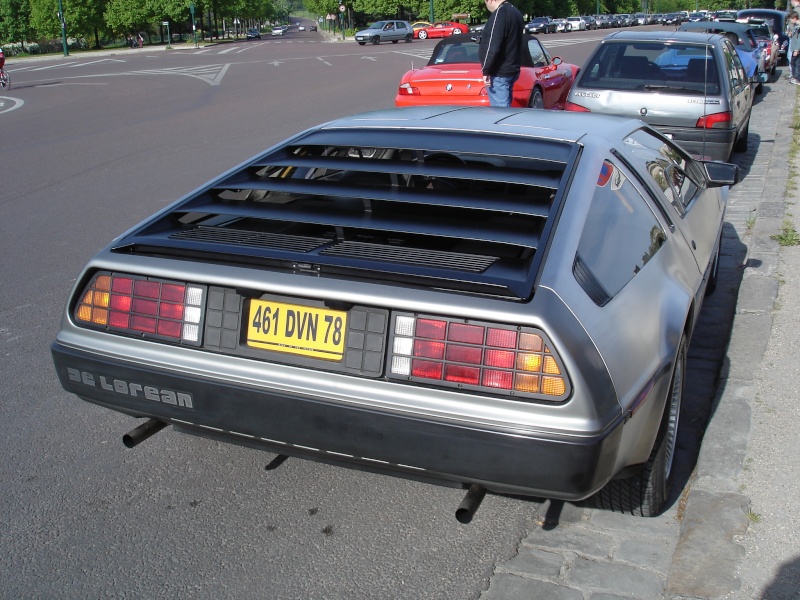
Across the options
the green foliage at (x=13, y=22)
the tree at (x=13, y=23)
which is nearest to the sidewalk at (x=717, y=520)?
the tree at (x=13, y=23)

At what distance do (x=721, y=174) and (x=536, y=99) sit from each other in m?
8.78

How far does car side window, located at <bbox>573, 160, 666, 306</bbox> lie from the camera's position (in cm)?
288

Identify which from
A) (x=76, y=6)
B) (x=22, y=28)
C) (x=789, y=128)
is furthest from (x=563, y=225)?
(x=22, y=28)

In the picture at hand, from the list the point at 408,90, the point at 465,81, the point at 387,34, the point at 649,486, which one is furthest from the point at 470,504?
the point at 387,34

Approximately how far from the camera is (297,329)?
9.47ft

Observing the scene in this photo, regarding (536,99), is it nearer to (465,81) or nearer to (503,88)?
(465,81)

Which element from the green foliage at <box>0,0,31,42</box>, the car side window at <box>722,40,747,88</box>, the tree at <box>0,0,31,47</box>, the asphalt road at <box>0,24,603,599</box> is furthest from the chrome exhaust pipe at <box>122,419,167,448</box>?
the green foliage at <box>0,0,31,42</box>

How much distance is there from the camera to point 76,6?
257 feet

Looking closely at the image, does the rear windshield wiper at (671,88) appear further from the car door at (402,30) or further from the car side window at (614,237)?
the car door at (402,30)

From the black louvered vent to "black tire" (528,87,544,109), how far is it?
9327 millimetres

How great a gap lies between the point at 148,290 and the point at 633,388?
173 cm

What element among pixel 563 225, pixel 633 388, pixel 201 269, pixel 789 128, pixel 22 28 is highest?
pixel 563 225

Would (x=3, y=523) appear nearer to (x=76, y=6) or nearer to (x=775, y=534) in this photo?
(x=775, y=534)

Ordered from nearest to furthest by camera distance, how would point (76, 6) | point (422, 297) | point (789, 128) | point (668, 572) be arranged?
point (422, 297) < point (668, 572) < point (789, 128) < point (76, 6)
